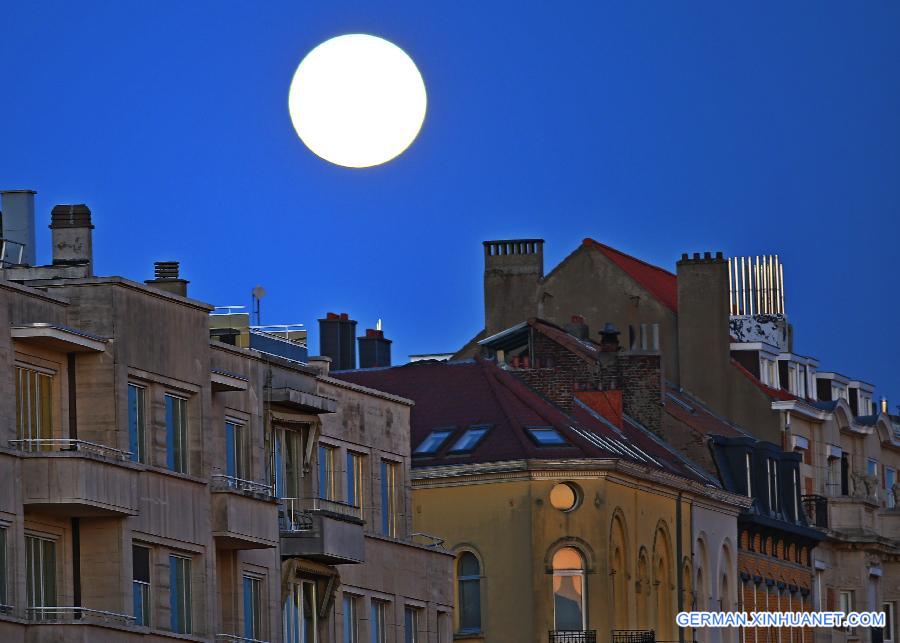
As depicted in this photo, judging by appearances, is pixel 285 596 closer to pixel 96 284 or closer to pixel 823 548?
pixel 96 284

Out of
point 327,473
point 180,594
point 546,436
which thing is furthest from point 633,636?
point 180,594

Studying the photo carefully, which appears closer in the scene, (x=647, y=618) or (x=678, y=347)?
(x=647, y=618)

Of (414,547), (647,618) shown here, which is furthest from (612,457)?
(414,547)

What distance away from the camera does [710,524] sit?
9594 centimetres

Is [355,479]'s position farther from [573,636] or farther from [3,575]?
[3,575]

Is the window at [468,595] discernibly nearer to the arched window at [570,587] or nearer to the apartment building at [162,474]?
the arched window at [570,587]

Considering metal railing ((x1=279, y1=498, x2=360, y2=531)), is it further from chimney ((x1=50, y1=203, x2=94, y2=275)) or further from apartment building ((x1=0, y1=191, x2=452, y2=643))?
chimney ((x1=50, y1=203, x2=94, y2=275))

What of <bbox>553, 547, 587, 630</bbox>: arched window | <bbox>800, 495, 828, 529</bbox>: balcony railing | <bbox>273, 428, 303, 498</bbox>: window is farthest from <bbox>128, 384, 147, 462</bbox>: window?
<bbox>800, 495, 828, 529</bbox>: balcony railing

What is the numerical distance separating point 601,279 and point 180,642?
49.8 m

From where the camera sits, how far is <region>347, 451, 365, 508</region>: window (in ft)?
238

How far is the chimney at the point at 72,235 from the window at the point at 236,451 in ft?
18.5

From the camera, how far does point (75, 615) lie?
57.9 metres

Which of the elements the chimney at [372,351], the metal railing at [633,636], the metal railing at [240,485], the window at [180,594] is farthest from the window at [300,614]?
the chimney at [372,351]

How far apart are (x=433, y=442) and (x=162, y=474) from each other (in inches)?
1034
